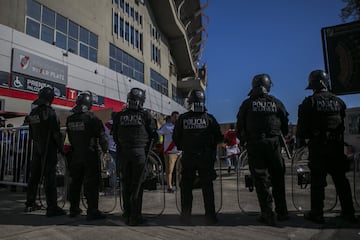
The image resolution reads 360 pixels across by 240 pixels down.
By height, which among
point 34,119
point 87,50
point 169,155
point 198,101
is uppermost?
point 87,50

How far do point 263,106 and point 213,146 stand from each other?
0.96 m

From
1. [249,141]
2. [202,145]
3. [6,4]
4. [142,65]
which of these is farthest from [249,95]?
[142,65]

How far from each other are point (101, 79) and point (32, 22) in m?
7.43

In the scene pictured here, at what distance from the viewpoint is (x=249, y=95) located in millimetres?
4469

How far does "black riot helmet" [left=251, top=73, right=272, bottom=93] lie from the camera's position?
4363mm

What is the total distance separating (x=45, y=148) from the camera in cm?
510

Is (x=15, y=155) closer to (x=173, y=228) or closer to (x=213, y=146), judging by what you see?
(x=173, y=228)

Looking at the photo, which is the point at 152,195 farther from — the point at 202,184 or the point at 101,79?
the point at 101,79

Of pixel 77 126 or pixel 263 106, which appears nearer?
pixel 263 106

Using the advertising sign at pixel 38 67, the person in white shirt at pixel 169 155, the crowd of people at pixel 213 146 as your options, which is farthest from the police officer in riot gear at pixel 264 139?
the advertising sign at pixel 38 67

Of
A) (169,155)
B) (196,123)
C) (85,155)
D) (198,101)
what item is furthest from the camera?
(169,155)

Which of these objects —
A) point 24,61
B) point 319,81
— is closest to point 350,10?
point 319,81

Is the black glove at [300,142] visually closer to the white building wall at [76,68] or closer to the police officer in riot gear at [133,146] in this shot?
the police officer in riot gear at [133,146]

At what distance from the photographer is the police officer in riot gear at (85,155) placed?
4711 millimetres
